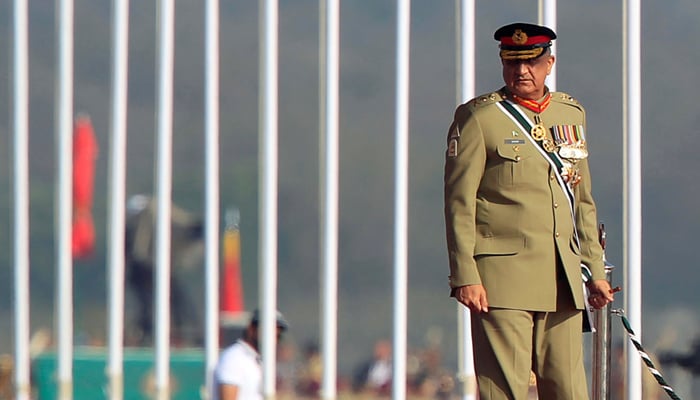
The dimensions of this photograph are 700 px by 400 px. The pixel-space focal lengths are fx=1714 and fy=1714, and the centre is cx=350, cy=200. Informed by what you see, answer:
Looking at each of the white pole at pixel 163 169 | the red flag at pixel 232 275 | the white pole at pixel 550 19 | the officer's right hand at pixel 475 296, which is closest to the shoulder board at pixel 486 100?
the officer's right hand at pixel 475 296

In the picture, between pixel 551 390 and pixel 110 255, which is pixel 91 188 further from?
pixel 551 390

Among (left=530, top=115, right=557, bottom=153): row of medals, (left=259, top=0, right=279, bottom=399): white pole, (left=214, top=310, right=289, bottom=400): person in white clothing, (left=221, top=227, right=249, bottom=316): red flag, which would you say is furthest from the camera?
(left=221, top=227, right=249, bottom=316): red flag

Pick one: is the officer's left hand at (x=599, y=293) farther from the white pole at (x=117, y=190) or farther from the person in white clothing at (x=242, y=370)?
the white pole at (x=117, y=190)

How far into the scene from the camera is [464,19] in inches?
295

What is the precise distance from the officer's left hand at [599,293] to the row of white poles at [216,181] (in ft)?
6.83

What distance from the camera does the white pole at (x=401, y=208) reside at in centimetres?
761

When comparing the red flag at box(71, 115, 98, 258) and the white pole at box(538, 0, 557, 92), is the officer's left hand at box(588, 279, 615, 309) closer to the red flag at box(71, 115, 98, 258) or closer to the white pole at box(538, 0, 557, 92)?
the white pole at box(538, 0, 557, 92)

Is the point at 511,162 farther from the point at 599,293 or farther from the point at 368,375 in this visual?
the point at 368,375

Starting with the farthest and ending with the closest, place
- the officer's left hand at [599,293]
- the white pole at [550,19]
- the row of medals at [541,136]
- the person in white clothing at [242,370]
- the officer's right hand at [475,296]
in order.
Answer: the person in white clothing at [242,370] → the white pole at [550,19] → the officer's left hand at [599,293] → the row of medals at [541,136] → the officer's right hand at [475,296]

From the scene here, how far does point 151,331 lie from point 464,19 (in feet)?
16.6

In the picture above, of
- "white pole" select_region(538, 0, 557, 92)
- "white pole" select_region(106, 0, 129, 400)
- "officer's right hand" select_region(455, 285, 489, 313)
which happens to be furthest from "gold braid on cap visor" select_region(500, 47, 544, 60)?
"white pole" select_region(106, 0, 129, 400)

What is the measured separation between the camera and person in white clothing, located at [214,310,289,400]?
315 inches

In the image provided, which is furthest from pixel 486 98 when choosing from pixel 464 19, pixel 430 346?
pixel 430 346

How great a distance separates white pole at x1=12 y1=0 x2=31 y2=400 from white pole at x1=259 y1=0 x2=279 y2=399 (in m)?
1.16
